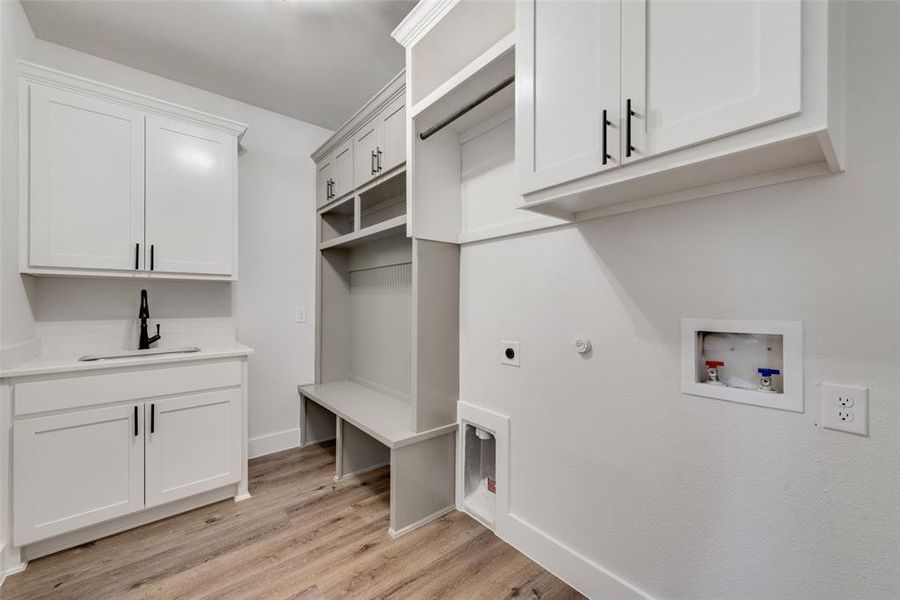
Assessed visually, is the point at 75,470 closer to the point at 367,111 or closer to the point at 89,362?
the point at 89,362

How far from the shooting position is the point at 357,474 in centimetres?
262

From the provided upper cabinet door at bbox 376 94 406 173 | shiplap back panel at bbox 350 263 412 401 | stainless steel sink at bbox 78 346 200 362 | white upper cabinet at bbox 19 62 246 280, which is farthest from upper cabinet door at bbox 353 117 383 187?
stainless steel sink at bbox 78 346 200 362

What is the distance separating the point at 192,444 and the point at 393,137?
7.05ft

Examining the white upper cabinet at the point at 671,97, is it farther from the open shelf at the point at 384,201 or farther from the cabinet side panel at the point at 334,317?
the cabinet side panel at the point at 334,317

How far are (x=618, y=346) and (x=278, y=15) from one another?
2438 mm

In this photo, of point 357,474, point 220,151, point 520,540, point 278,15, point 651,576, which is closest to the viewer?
point 651,576

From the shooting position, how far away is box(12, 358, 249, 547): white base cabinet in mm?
1724

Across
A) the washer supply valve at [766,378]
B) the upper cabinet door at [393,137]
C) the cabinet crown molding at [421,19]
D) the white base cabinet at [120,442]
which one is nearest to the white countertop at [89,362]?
the white base cabinet at [120,442]

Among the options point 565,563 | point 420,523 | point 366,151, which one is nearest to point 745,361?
point 565,563

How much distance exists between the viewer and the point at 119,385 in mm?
1917

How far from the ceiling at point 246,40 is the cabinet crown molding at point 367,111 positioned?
10.6 inches

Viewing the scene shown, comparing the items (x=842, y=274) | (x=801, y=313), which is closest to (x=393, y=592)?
(x=801, y=313)

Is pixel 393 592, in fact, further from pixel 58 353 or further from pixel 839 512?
pixel 58 353

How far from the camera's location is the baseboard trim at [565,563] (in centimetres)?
144
